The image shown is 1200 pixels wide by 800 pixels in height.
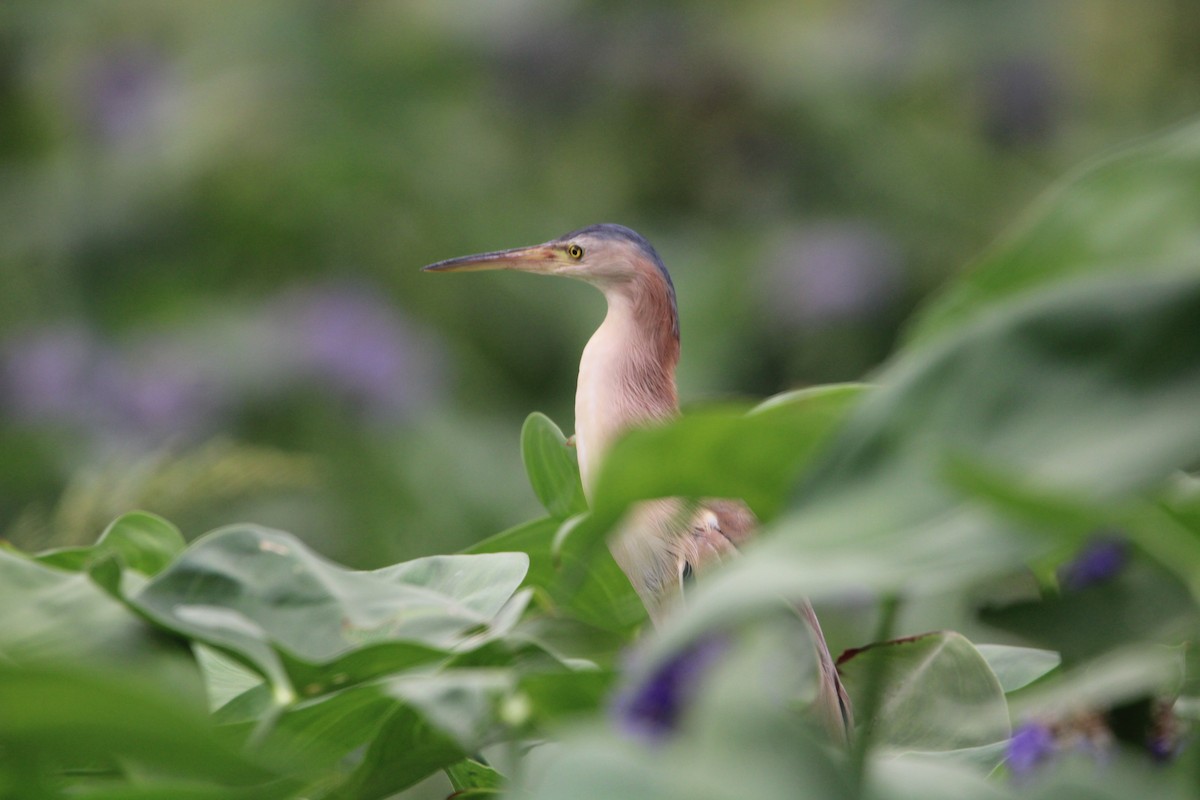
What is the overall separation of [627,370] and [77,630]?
1.82ft

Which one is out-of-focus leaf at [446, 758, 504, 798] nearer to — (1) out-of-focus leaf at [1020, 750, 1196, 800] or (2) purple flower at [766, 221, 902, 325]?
(1) out-of-focus leaf at [1020, 750, 1196, 800]

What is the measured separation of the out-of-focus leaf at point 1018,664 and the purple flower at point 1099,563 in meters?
0.13

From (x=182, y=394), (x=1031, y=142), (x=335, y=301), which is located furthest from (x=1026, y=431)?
(x=1031, y=142)

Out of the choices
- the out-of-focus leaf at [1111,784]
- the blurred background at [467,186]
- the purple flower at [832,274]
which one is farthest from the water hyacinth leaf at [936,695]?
the purple flower at [832,274]

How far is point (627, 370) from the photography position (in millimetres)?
873

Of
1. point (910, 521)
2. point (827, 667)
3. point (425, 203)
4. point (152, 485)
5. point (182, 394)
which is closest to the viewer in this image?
point (910, 521)

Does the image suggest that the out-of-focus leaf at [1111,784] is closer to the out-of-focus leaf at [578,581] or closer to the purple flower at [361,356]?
the out-of-focus leaf at [578,581]

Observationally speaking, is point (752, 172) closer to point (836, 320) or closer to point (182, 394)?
point (836, 320)

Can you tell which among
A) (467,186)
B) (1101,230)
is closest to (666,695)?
(1101,230)

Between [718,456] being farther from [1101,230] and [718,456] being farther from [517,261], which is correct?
[517,261]

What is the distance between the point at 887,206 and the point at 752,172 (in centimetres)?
28

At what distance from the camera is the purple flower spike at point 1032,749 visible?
14.1 inches

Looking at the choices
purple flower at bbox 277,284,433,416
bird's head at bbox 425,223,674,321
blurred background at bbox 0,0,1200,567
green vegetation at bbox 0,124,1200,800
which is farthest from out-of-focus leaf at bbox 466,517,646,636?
purple flower at bbox 277,284,433,416

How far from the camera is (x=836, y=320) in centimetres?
260
